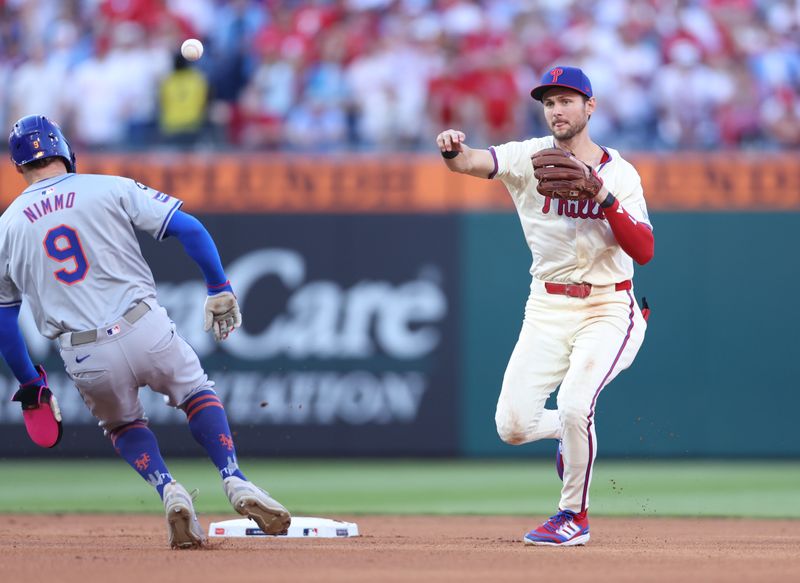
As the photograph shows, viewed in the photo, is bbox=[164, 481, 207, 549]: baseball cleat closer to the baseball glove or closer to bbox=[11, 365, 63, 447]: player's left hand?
bbox=[11, 365, 63, 447]: player's left hand

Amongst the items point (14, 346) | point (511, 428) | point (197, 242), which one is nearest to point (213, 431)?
point (197, 242)

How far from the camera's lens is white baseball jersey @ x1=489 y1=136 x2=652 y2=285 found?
691 centimetres

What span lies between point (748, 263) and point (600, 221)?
625 cm

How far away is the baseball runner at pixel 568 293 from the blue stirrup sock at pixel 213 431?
132 centimetres

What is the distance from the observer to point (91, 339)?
6.46 meters

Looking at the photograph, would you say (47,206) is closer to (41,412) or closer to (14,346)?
(14,346)

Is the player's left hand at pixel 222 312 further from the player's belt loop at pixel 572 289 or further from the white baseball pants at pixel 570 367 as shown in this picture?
the player's belt loop at pixel 572 289

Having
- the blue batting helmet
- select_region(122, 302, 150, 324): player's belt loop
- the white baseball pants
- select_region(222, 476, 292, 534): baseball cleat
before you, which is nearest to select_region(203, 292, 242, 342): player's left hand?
select_region(122, 302, 150, 324): player's belt loop

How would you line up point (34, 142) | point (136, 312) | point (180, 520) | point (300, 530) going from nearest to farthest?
point (180, 520) < point (136, 312) < point (34, 142) < point (300, 530)

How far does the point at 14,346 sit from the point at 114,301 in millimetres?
626

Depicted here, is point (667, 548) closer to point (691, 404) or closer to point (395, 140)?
point (691, 404)

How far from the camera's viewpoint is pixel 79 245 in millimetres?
6441

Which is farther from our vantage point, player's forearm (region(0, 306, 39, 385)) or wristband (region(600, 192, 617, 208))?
player's forearm (region(0, 306, 39, 385))

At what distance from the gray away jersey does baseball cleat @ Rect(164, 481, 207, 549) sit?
0.81m
